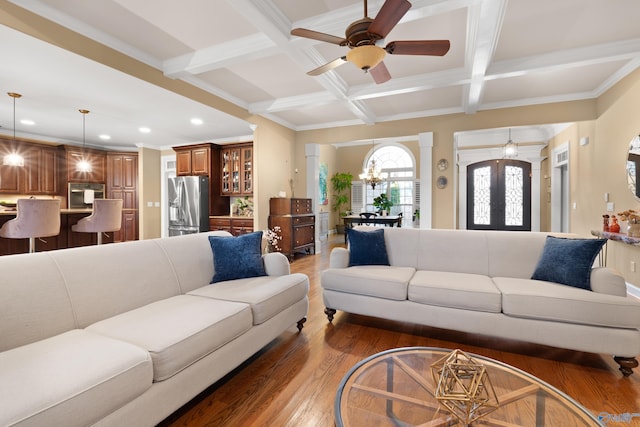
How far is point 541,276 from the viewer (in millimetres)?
2391

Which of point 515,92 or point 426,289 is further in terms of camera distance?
point 515,92

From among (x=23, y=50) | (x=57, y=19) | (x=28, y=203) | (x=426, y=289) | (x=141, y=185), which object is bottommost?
(x=426, y=289)

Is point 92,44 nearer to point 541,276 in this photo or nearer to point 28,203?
point 28,203

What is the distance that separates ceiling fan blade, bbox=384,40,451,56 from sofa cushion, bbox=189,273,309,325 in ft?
6.38

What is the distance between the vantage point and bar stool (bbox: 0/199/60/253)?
3.25 meters

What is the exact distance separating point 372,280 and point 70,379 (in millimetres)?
1994

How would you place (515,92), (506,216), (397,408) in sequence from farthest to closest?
(506,216), (515,92), (397,408)

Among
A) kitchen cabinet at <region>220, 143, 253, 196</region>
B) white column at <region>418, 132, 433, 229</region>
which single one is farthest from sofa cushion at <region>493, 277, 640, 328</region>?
kitchen cabinet at <region>220, 143, 253, 196</region>

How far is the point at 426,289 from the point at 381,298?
38cm

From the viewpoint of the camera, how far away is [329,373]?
1.93 meters

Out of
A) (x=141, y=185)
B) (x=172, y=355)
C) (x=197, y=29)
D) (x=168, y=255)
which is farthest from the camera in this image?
(x=141, y=185)

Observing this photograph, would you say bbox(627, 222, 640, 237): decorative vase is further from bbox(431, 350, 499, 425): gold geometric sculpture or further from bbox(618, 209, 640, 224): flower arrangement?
bbox(431, 350, 499, 425): gold geometric sculpture

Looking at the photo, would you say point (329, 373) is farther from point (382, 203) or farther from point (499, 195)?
point (499, 195)

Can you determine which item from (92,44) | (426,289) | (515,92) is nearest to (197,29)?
(92,44)
